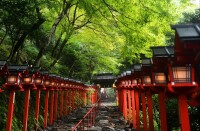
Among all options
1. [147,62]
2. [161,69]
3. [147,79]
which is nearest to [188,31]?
[161,69]

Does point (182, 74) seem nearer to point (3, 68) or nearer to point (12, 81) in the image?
point (3, 68)

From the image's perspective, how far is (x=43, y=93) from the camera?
57.5ft

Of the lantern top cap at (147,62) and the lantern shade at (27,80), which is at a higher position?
the lantern top cap at (147,62)

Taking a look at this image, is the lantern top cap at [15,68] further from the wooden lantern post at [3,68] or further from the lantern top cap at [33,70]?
the lantern top cap at [33,70]

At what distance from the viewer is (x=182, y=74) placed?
519cm

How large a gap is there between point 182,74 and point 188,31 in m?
1.70

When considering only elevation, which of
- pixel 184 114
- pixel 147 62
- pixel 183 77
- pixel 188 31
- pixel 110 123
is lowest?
pixel 110 123

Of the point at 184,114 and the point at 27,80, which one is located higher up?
the point at 27,80

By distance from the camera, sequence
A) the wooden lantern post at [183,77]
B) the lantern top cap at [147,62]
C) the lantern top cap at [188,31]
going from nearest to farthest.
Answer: the lantern top cap at [188,31] < the wooden lantern post at [183,77] < the lantern top cap at [147,62]

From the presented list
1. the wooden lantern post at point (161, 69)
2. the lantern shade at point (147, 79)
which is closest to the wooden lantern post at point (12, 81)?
the lantern shade at point (147, 79)

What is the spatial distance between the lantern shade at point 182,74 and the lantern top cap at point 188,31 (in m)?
1.41

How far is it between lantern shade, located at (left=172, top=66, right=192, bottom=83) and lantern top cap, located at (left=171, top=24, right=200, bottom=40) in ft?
4.61

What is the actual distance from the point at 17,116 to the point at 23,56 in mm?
6138

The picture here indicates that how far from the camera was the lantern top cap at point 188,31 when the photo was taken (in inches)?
140
